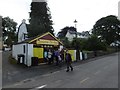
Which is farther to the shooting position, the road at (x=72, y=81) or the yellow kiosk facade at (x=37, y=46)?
the yellow kiosk facade at (x=37, y=46)

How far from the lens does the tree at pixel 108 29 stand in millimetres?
85181

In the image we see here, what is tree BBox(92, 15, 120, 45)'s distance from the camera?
8518cm

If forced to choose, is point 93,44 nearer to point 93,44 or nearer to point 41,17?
point 93,44

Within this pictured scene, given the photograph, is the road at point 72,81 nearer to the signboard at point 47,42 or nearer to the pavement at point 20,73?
the pavement at point 20,73

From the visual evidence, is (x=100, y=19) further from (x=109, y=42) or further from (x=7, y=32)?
(x=7, y=32)

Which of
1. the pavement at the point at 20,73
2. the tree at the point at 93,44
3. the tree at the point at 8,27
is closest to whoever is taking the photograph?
the pavement at the point at 20,73

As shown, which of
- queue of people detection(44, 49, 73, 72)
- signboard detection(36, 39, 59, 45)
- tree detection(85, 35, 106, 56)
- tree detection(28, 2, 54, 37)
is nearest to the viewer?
queue of people detection(44, 49, 73, 72)

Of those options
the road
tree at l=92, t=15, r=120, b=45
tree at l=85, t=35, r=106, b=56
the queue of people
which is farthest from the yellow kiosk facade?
tree at l=92, t=15, r=120, b=45

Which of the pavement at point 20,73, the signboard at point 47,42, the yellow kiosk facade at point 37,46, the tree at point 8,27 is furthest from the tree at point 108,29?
the pavement at point 20,73

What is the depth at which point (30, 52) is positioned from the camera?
27.4m

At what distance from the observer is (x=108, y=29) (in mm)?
87500

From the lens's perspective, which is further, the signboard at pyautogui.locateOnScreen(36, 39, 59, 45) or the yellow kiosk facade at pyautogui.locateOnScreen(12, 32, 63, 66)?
the signboard at pyautogui.locateOnScreen(36, 39, 59, 45)

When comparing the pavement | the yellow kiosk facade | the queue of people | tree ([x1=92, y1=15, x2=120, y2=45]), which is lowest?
the pavement

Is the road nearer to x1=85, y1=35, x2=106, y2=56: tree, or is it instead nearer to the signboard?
the signboard
